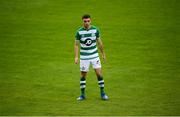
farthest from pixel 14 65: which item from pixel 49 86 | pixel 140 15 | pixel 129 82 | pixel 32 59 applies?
pixel 140 15

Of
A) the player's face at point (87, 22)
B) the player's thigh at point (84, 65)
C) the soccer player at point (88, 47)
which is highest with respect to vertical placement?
the player's face at point (87, 22)

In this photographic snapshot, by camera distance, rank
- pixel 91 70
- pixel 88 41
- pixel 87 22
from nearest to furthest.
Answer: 1. pixel 87 22
2. pixel 88 41
3. pixel 91 70

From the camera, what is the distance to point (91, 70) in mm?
18359

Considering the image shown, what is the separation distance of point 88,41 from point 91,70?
3679 mm

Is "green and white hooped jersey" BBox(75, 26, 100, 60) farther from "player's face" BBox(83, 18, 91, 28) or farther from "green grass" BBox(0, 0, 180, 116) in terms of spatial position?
"green grass" BBox(0, 0, 180, 116)

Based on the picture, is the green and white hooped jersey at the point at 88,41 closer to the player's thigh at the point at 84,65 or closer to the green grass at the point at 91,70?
the player's thigh at the point at 84,65

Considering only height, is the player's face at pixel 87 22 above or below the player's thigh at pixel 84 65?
above

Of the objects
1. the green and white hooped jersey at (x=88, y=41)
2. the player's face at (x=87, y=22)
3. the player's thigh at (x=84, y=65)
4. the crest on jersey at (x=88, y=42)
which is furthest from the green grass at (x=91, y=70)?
the player's face at (x=87, y=22)

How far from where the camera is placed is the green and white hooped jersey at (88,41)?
14.8 metres

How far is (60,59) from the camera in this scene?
772 inches

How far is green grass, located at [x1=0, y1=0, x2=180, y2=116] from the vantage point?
47.7ft

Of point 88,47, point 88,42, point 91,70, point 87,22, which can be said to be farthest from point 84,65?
point 91,70

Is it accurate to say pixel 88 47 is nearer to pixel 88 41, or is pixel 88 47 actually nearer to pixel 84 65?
pixel 88 41

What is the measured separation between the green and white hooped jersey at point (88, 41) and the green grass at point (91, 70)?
1.35 m
